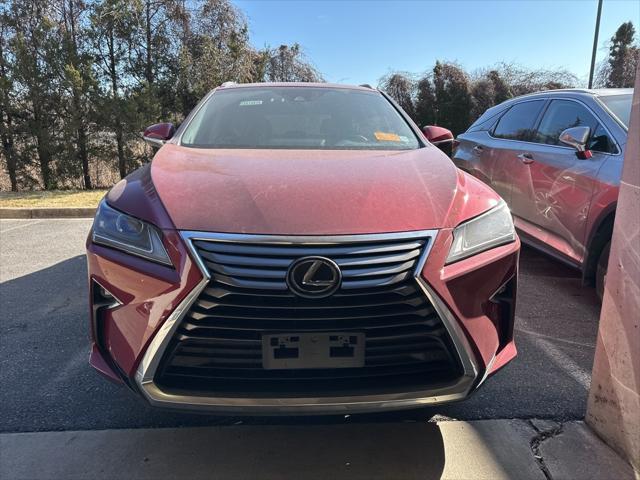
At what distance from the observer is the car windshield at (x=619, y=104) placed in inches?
142

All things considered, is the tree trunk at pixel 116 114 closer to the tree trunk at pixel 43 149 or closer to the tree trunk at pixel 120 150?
A: the tree trunk at pixel 120 150

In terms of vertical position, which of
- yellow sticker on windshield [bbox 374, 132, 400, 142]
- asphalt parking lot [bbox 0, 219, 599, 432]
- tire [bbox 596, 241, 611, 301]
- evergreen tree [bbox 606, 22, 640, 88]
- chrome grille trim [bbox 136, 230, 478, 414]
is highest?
evergreen tree [bbox 606, 22, 640, 88]

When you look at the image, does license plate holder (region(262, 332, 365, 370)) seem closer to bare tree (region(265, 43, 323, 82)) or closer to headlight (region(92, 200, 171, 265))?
headlight (region(92, 200, 171, 265))

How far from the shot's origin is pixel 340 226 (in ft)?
5.93

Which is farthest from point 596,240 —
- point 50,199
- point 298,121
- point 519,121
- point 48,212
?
point 50,199

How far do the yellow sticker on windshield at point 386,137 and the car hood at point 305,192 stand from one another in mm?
416

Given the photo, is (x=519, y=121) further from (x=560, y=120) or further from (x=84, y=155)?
(x=84, y=155)

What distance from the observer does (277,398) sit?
175 cm

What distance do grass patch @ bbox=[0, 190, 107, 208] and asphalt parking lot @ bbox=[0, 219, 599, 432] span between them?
3.78 metres

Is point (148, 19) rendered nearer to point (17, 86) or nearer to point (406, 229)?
point (17, 86)

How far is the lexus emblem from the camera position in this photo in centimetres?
171

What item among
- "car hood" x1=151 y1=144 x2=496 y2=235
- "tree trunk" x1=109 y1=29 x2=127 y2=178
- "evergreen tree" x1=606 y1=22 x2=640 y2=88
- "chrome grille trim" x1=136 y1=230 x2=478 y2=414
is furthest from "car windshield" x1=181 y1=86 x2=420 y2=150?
"evergreen tree" x1=606 y1=22 x2=640 y2=88

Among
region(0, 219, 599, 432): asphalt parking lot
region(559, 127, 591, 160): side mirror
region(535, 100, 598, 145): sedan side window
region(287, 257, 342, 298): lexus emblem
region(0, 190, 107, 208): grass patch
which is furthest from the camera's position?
region(0, 190, 107, 208): grass patch

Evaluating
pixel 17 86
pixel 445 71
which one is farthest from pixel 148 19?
pixel 445 71
